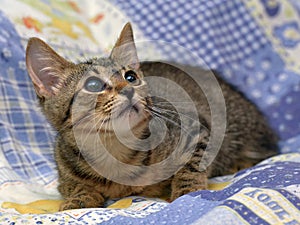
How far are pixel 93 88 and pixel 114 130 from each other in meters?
0.14

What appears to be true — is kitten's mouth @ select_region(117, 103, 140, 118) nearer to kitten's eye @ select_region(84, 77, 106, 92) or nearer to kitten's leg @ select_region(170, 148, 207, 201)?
kitten's eye @ select_region(84, 77, 106, 92)

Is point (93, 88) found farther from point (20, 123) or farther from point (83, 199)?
point (20, 123)

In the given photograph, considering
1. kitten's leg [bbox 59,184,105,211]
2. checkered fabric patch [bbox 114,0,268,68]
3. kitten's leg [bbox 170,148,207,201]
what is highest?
checkered fabric patch [bbox 114,0,268,68]

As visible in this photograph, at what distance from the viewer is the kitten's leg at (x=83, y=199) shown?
5.01 feet

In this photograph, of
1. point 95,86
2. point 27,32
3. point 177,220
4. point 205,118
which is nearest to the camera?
point 177,220

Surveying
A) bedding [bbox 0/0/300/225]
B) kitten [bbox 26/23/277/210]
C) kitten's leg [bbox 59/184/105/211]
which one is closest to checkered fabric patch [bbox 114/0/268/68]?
bedding [bbox 0/0/300/225]

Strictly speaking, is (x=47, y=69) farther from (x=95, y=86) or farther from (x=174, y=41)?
(x=174, y=41)

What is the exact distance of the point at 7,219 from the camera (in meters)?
1.30

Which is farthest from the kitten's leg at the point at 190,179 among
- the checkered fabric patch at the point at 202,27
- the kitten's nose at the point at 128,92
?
the checkered fabric patch at the point at 202,27

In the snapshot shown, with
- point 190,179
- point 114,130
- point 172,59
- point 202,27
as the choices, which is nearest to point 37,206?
point 114,130

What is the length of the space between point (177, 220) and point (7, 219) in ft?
1.39

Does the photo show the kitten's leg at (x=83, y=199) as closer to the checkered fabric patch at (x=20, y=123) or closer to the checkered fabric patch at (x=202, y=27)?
the checkered fabric patch at (x=20, y=123)

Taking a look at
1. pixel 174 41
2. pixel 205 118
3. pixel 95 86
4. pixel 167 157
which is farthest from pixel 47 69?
pixel 174 41

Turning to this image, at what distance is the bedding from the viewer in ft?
4.31
